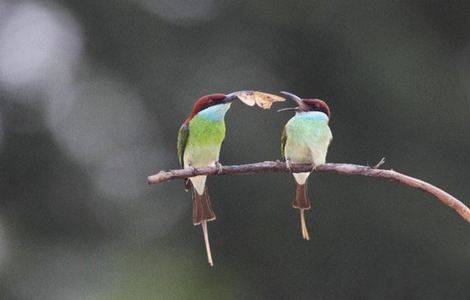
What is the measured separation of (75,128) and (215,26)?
197cm

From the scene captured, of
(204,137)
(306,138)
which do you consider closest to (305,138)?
(306,138)

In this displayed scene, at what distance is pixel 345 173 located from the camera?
1.60 meters

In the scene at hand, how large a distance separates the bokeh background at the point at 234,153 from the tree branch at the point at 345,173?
374 inches

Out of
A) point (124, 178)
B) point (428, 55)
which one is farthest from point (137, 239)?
point (428, 55)

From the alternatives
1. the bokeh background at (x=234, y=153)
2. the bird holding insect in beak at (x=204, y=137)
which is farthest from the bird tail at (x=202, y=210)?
the bokeh background at (x=234, y=153)

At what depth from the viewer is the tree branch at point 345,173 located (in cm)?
158

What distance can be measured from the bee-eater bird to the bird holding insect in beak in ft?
0.31

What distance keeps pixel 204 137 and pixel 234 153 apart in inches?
355

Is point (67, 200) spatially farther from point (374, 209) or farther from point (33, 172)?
point (374, 209)

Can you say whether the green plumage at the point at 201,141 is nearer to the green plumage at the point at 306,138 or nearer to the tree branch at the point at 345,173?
the green plumage at the point at 306,138

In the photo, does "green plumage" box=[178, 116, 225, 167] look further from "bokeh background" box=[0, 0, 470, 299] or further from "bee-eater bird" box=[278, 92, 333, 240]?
"bokeh background" box=[0, 0, 470, 299]

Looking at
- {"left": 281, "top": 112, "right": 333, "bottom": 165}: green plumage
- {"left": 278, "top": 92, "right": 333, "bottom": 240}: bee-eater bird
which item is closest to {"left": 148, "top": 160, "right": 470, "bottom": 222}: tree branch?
{"left": 278, "top": 92, "right": 333, "bottom": 240}: bee-eater bird

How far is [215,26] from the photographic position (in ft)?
44.7

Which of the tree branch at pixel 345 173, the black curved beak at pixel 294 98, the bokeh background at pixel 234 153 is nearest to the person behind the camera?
the tree branch at pixel 345 173
